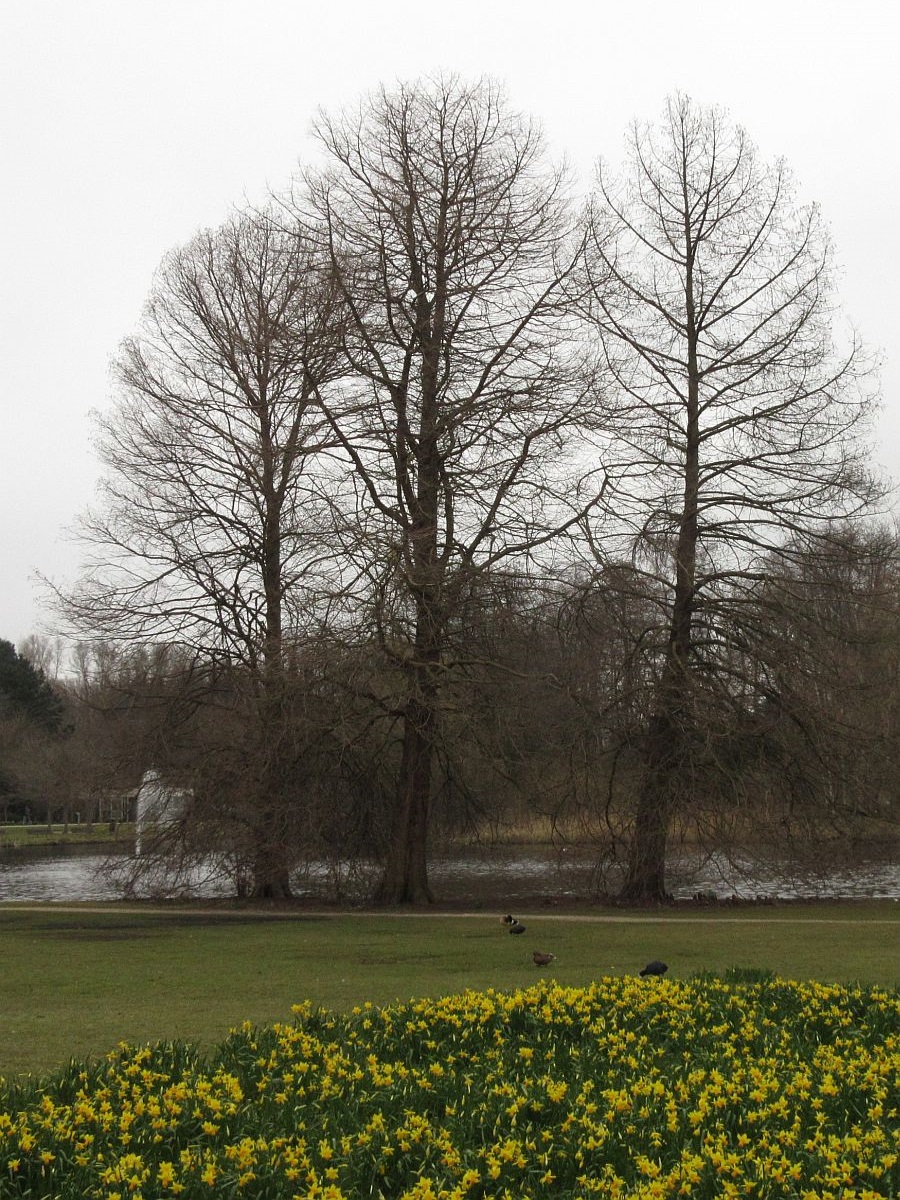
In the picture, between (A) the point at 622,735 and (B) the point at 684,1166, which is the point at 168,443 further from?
(B) the point at 684,1166

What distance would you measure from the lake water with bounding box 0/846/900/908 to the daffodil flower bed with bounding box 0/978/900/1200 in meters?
14.5

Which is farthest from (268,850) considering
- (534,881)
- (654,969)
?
(654,969)

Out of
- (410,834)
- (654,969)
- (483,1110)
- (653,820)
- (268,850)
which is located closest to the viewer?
(483,1110)

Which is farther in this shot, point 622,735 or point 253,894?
point 253,894

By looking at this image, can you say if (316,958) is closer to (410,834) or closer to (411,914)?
(411,914)

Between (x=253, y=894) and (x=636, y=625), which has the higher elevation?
(x=636, y=625)

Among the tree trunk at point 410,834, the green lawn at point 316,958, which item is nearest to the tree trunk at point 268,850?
the green lawn at point 316,958

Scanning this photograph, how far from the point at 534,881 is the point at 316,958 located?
14642mm

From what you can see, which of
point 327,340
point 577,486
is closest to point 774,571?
point 577,486

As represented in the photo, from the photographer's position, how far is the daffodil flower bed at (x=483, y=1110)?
5.08 metres

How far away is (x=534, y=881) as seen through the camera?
1110 inches

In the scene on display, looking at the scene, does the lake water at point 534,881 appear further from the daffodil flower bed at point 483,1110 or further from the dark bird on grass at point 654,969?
the daffodil flower bed at point 483,1110

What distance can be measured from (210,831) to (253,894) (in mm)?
3836

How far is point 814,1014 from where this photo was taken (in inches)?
324
